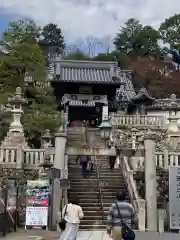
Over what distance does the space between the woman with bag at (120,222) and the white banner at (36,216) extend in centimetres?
704

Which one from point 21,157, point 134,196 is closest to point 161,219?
point 134,196

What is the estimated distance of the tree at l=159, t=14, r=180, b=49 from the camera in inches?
2311

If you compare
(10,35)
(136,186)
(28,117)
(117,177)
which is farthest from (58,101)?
(136,186)

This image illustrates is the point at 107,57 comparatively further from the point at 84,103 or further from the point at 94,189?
the point at 94,189

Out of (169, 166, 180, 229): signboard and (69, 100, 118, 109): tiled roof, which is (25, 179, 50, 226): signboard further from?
(69, 100, 118, 109): tiled roof

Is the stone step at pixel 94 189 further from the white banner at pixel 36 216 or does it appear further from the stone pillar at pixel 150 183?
the white banner at pixel 36 216

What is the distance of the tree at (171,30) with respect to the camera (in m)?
58.7

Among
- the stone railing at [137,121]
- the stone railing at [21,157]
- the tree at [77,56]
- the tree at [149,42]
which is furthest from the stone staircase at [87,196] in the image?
the tree at [149,42]

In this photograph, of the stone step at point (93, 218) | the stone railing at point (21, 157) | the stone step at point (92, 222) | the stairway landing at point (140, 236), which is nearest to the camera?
the stairway landing at point (140, 236)

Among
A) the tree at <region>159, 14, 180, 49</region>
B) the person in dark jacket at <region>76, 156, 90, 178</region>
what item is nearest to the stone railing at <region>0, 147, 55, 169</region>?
the person in dark jacket at <region>76, 156, 90, 178</region>

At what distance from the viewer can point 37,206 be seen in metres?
15.2

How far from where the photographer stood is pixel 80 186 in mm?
20656

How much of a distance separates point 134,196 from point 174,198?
6.71ft

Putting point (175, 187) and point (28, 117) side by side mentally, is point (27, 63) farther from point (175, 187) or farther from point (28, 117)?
point (175, 187)
